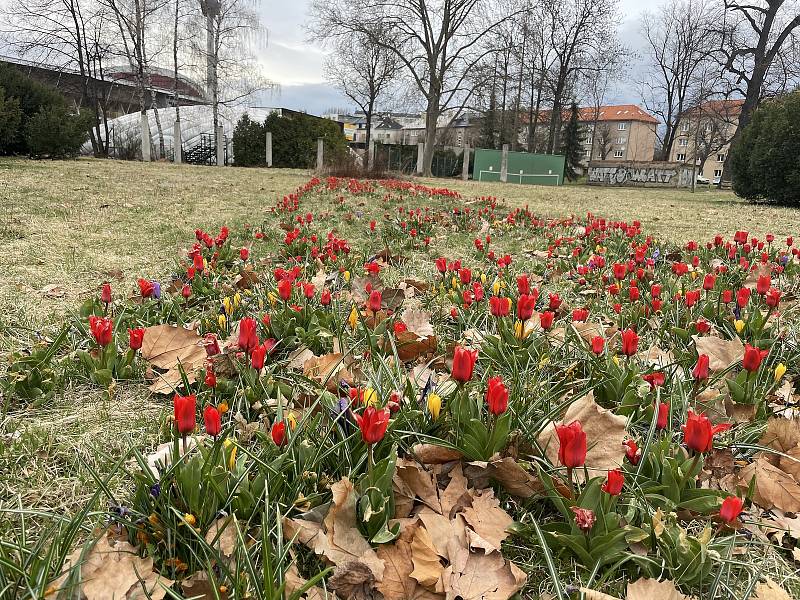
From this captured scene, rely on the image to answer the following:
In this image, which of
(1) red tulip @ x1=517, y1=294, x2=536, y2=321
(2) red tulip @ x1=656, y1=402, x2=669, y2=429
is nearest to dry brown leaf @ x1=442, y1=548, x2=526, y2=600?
(2) red tulip @ x1=656, y1=402, x2=669, y2=429

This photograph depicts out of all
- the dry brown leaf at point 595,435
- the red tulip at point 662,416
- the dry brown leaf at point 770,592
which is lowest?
the dry brown leaf at point 770,592

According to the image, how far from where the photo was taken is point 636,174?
40438 mm

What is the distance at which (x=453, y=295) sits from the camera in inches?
110

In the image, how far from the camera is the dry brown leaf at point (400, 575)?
1048 mm

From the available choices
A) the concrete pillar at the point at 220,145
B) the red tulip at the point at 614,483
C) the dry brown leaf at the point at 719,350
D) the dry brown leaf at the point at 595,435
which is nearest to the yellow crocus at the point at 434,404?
the dry brown leaf at the point at 595,435

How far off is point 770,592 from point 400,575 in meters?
0.77

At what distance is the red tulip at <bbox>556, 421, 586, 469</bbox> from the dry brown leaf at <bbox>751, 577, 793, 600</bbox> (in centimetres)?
44

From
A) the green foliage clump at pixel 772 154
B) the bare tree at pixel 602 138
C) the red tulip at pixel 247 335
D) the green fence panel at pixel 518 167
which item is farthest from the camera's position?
the bare tree at pixel 602 138

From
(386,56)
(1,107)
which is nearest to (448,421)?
(1,107)

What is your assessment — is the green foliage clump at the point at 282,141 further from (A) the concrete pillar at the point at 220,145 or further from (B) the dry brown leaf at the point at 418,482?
(B) the dry brown leaf at the point at 418,482

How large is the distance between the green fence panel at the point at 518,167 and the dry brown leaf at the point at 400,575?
1131 inches

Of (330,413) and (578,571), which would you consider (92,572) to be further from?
(578,571)

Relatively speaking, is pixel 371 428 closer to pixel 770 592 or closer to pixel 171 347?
pixel 770 592

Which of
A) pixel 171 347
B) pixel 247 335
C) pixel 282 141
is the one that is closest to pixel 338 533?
pixel 247 335
